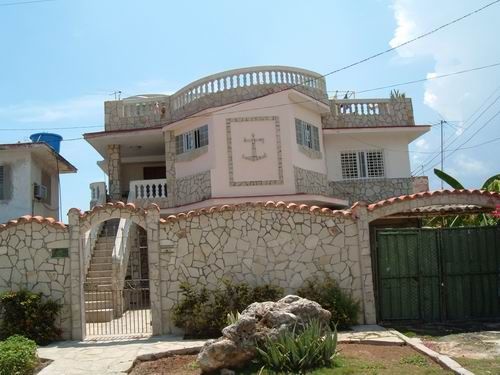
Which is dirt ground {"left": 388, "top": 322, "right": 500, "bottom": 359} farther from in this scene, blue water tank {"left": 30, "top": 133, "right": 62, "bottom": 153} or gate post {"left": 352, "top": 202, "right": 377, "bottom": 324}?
blue water tank {"left": 30, "top": 133, "right": 62, "bottom": 153}

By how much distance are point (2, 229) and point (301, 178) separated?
34.5 feet

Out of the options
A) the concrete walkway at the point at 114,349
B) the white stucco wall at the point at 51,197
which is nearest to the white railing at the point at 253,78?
the white stucco wall at the point at 51,197

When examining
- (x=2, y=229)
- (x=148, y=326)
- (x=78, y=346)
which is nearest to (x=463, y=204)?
(x=148, y=326)

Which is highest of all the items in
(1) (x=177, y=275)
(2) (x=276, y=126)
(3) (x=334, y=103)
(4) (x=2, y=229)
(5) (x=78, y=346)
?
(3) (x=334, y=103)

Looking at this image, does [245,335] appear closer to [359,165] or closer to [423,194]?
[423,194]

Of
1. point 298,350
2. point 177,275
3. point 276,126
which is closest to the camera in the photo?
point 298,350

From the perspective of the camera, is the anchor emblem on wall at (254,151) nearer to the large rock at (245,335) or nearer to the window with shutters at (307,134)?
the window with shutters at (307,134)

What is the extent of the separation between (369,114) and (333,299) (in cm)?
1216

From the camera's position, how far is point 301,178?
793 inches

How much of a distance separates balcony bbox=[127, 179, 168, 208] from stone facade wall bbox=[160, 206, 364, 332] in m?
8.32

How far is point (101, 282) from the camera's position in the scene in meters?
17.0

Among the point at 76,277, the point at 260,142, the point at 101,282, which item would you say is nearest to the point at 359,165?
the point at 260,142

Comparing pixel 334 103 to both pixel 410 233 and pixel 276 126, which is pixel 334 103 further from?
pixel 410 233

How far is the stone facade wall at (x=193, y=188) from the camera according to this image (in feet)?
65.6
